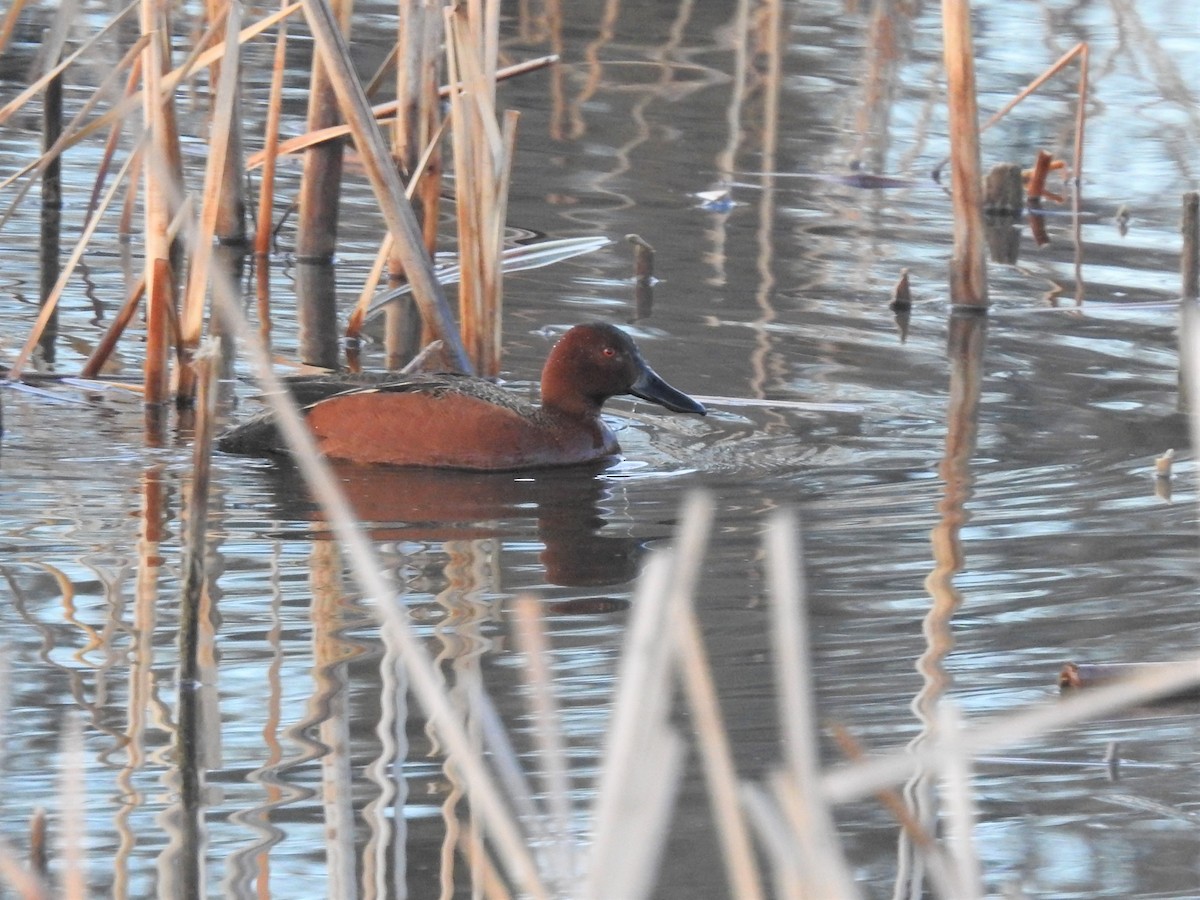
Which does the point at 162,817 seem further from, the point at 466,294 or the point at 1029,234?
the point at 1029,234

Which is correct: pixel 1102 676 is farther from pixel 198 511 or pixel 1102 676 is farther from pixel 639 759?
pixel 639 759

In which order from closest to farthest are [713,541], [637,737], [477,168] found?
[637,737], [713,541], [477,168]

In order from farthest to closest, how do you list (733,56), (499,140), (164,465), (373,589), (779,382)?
(733,56) → (779,382) → (499,140) → (164,465) → (373,589)

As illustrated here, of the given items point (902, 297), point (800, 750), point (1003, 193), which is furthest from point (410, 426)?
point (1003, 193)

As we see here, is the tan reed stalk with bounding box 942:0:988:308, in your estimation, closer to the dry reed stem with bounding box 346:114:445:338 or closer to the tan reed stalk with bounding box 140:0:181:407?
the dry reed stem with bounding box 346:114:445:338

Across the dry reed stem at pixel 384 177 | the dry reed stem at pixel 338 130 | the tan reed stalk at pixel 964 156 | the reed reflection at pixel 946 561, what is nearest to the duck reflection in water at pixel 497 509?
the dry reed stem at pixel 384 177

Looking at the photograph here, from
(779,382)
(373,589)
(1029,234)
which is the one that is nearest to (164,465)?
(779,382)

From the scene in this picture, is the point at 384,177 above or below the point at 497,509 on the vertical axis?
above

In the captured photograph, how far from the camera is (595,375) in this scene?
24.6 ft

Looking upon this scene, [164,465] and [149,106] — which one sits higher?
[149,106]

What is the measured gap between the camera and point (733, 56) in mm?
16062

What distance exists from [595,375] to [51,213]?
3.91m

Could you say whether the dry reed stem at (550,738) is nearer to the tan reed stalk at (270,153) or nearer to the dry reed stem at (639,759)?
the dry reed stem at (639,759)

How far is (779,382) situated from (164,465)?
2609mm
